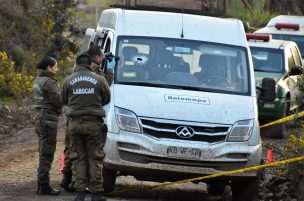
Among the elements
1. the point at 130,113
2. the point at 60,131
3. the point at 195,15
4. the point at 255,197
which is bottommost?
the point at 60,131

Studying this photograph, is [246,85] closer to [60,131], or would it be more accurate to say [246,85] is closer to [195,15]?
[195,15]

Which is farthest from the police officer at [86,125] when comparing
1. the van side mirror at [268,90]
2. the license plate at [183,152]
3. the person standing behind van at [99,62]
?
the van side mirror at [268,90]

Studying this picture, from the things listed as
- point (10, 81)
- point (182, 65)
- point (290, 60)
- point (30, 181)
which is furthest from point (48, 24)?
point (182, 65)

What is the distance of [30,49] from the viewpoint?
25.1m

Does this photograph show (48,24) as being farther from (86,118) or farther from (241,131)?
(86,118)

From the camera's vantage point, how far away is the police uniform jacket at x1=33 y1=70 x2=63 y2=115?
37.9ft

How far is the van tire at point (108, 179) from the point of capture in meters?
11.5

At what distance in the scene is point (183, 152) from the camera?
1103cm

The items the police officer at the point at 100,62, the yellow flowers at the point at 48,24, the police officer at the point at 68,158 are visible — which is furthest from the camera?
the yellow flowers at the point at 48,24

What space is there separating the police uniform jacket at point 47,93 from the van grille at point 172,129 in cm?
119

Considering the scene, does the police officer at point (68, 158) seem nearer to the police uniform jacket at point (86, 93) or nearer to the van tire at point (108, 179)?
the van tire at point (108, 179)

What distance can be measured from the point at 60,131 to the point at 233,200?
703cm

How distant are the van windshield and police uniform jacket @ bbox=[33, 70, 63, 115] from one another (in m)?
0.80

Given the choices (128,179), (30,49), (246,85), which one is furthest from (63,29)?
(246,85)
